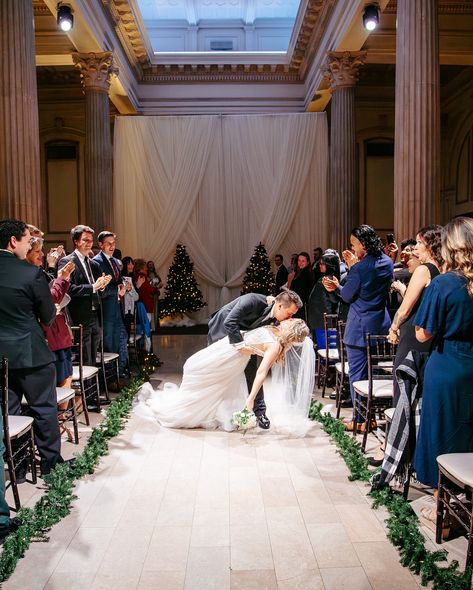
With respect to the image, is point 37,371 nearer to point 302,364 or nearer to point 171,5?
point 302,364

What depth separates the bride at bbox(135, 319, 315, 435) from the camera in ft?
17.2

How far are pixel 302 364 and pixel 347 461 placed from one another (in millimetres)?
1112

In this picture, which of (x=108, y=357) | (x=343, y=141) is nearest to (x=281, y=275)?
(x=343, y=141)

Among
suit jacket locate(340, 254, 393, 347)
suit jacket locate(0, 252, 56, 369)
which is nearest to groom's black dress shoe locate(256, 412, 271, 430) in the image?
suit jacket locate(340, 254, 393, 347)

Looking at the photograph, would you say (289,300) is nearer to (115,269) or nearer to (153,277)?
(115,269)

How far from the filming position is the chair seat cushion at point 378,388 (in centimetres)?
455

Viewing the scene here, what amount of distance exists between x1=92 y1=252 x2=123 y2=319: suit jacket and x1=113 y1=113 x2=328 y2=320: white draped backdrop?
7.51 meters

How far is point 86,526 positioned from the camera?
348 centimetres

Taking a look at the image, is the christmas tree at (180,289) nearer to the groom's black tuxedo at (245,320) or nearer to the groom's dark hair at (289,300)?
the groom's black tuxedo at (245,320)

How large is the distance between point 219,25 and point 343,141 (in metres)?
7.04

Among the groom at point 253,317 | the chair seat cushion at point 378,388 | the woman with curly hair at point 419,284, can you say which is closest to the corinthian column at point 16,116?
the groom at point 253,317

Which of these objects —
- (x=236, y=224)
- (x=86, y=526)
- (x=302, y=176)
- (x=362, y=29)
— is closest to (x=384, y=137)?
(x=302, y=176)

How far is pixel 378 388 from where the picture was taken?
461 centimetres

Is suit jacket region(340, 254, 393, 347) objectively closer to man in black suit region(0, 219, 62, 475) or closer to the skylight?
man in black suit region(0, 219, 62, 475)
